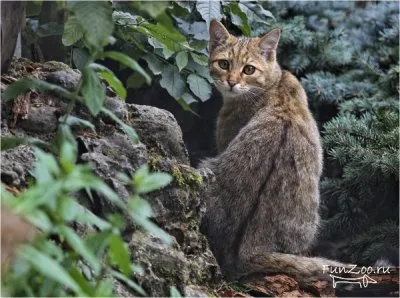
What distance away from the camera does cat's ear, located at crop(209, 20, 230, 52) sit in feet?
15.6

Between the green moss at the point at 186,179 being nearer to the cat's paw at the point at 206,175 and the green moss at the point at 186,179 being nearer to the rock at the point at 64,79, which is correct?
the cat's paw at the point at 206,175

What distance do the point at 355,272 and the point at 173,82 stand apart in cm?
150

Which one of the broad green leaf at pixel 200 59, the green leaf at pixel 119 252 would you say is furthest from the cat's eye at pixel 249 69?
the green leaf at pixel 119 252

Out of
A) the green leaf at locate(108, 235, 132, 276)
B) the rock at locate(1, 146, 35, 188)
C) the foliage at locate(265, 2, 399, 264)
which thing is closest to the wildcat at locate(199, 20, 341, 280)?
the foliage at locate(265, 2, 399, 264)

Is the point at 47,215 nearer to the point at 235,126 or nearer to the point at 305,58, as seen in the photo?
the point at 235,126

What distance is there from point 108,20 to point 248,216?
201 cm

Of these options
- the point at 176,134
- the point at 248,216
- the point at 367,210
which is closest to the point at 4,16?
the point at 176,134

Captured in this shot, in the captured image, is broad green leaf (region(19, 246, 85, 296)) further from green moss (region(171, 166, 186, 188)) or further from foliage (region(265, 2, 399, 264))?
foliage (region(265, 2, 399, 264))

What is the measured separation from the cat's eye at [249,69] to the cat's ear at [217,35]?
0.23m

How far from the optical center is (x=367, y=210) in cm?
486

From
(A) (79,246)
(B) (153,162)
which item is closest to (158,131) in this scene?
(B) (153,162)

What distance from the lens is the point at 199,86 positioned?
4445mm

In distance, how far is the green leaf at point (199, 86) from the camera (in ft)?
14.5

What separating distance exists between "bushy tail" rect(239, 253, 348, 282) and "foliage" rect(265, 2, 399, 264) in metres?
0.74
